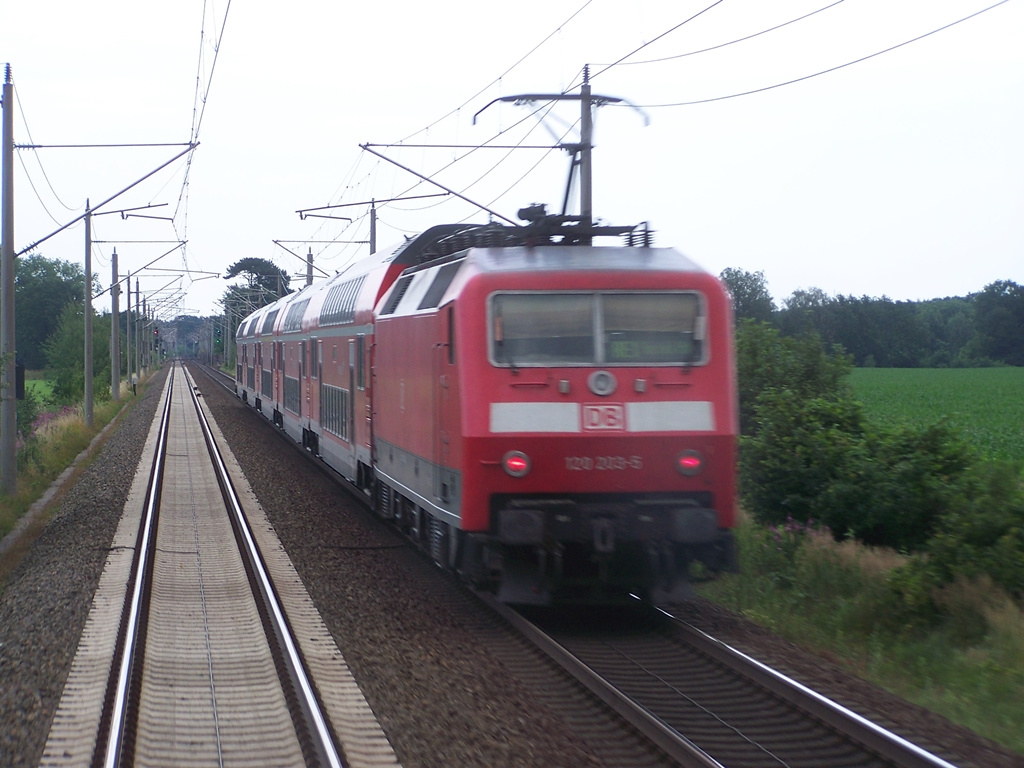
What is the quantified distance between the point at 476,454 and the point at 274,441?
65.7 ft

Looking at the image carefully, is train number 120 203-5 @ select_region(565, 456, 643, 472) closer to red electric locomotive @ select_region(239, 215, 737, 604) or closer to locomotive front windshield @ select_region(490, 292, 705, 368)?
red electric locomotive @ select_region(239, 215, 737, 604)

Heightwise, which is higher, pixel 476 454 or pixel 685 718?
pixel 476 454

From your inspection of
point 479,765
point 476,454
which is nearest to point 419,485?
point 476,454

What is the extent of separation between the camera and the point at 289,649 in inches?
316

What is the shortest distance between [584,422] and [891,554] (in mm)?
4193

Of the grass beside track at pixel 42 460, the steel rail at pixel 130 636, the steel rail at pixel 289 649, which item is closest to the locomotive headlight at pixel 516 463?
the steel rail at pixel 289 649

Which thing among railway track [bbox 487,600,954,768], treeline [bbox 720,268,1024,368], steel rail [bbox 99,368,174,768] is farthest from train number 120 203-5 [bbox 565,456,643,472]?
treeline [bbox 720,268,1024,368]

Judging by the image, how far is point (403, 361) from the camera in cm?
1109

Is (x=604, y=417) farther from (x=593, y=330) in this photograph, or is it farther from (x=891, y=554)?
(x=891, y=554)

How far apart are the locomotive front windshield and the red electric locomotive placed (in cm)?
1

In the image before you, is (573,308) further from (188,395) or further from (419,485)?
(188,395)

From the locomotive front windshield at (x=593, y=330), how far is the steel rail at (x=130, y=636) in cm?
347

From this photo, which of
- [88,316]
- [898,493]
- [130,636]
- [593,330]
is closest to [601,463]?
[593,330]

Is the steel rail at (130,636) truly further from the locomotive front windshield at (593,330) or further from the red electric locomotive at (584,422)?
the locomotive front windshield at (593,330)
